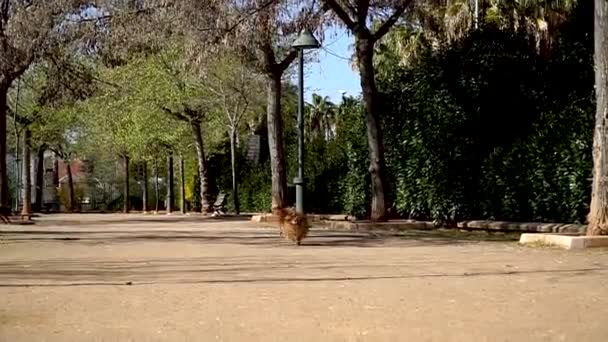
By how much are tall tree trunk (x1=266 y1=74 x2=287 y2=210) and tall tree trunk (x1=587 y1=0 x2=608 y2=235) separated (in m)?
12.8

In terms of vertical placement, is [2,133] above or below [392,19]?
below

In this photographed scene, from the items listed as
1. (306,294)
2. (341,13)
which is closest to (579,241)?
(306,294)

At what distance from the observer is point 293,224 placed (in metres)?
15.3

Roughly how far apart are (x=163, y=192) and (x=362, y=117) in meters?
40.4

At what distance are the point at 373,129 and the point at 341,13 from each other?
2.95 meters

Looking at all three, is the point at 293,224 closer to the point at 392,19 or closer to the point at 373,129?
the point at 373,129

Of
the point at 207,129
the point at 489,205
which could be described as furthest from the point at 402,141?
the point at 207,129

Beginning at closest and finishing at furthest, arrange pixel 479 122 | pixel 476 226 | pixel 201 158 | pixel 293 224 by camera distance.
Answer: pixel 293 224
pixel 476 226
pixel 479 122
pixel 201 158

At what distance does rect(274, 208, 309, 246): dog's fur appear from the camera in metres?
15.3

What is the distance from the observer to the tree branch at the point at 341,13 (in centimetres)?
2136

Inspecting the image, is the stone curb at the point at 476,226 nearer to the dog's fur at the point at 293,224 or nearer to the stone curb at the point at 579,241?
the dog's fur at the point at 293,224

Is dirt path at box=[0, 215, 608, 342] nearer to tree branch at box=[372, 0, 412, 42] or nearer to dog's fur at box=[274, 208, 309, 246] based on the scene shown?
dog's fur at box=[274, 208, 309, 246]

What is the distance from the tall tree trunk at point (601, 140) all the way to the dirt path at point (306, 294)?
1.05 meters

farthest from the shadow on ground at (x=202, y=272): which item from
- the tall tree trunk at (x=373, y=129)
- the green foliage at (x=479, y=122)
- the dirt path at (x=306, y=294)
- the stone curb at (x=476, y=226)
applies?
the tall tree trunk at (x=373, y=129)
